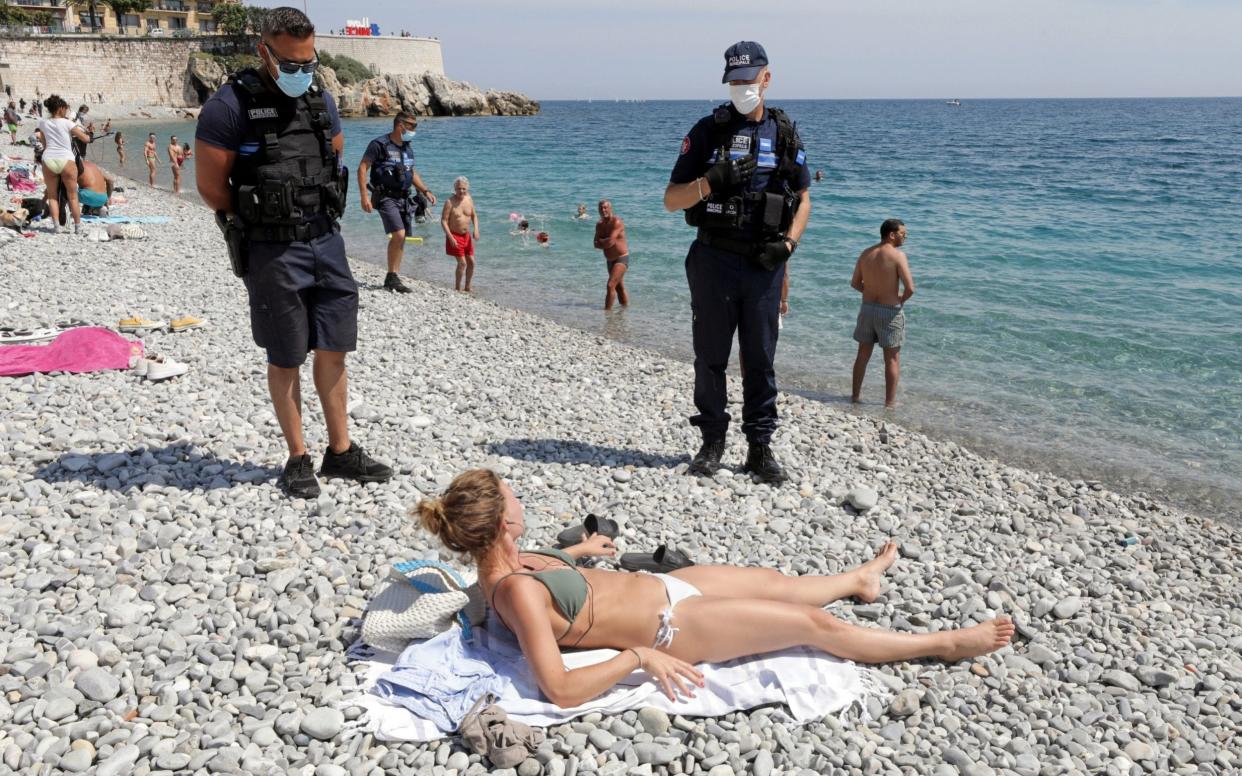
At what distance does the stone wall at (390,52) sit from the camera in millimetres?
98750

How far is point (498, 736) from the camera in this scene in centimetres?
322

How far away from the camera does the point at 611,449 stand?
21.9ft

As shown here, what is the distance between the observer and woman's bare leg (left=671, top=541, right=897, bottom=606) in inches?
152

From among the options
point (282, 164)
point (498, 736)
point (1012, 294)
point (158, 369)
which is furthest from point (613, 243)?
point (498, 736)

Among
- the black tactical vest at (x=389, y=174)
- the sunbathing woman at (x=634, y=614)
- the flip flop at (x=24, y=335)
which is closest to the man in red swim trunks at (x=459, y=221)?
the black tactical vest at (x=389, y=174)

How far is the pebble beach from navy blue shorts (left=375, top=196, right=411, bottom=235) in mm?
3591

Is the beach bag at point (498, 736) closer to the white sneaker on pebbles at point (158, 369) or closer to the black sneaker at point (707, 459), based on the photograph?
the black sneaker at point (707, 459)

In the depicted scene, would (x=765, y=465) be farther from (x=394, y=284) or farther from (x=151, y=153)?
(x=151, y=153)

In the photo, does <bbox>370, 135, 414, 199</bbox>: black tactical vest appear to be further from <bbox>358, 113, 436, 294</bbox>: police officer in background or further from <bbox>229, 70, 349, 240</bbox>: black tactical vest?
<bbox>229, 70, 349, 240</bbox>: black tactical vest

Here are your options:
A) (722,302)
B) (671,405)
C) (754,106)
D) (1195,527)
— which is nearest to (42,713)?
(722,302)

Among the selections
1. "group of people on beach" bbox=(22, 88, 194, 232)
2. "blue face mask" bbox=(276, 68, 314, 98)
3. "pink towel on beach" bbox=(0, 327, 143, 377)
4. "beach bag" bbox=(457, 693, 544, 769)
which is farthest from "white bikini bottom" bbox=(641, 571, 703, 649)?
"group of people on beach" bbox=(22, 88, 194, 232)

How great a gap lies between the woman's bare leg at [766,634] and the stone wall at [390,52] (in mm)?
103036

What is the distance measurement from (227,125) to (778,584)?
3.38m

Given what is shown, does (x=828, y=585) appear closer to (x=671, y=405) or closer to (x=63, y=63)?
(x=671, y=405)
